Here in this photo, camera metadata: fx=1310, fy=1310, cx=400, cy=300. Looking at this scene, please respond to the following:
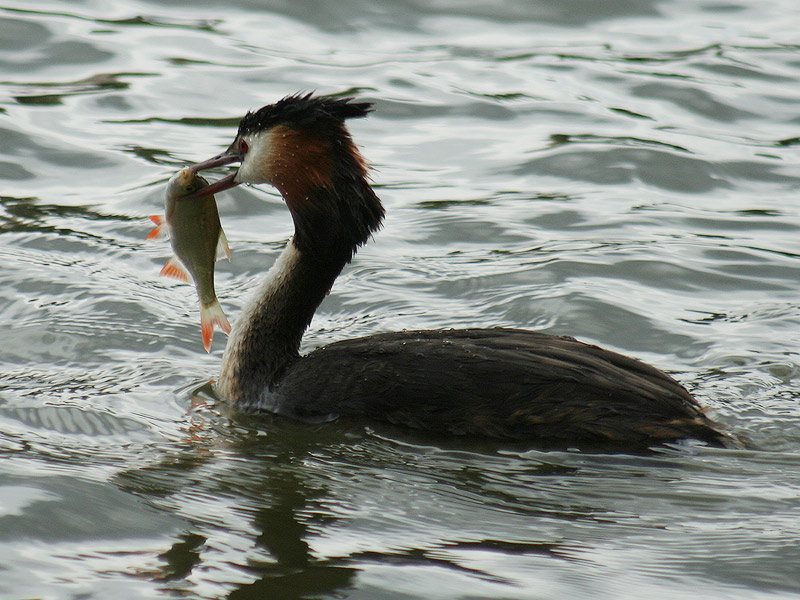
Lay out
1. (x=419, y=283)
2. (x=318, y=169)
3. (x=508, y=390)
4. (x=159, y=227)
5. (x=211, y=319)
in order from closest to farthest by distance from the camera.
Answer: (x=508, y=390) → (x=318, y=169) → (x=159, y=227) → (x=211, y=319) → (x=419, y=283)

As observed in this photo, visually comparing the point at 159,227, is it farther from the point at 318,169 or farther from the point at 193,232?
the point at 318,169

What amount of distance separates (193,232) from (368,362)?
1151 mm

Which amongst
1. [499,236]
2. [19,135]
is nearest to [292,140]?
[499,236]

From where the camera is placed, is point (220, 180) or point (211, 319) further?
point (211, 319)

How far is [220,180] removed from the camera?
611 cm

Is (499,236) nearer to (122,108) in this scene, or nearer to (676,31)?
(122,108)

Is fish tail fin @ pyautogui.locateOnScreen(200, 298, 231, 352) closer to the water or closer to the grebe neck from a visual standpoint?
the grebe neck

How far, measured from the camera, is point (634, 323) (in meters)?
7.21

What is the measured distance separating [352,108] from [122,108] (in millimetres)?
5626

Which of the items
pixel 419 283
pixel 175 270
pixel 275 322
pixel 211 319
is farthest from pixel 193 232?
pixel 419 283

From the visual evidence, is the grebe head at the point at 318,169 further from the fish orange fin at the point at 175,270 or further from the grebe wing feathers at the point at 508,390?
the grebe wing feathers at the point at 508,390

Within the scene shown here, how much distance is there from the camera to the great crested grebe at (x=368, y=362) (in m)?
5.34

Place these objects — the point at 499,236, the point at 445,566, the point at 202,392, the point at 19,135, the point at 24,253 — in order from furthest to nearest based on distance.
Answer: the point at 19,135 < the point at 499,236 < the point at 24,253 < the point at 202,392 < the point at 445,566

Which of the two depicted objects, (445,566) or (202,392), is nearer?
(445,566)
